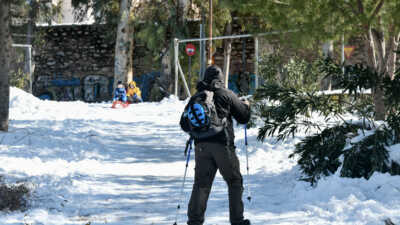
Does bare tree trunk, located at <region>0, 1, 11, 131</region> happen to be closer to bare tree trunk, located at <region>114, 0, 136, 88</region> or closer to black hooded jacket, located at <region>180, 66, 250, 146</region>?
black hooded jacket, located at <region>180, 66, 250, 146</region>

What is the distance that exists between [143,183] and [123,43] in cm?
1755

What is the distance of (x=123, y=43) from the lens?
24656 millimetres

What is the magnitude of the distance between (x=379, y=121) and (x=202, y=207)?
445 cm

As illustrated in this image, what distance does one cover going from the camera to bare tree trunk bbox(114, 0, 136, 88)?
2436 centimetres

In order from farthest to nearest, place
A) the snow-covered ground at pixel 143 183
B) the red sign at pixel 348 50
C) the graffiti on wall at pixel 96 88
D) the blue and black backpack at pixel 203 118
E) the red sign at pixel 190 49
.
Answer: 1. the graffiti on wall at pixel 96 88
2. the red sign at pixel 348 50
3. the red sign at pixel 190 49
4. the snow-covered ground at pixel 143 183
5. the blue and black backpack at pixel 203 118

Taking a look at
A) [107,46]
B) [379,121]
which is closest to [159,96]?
[107,46]

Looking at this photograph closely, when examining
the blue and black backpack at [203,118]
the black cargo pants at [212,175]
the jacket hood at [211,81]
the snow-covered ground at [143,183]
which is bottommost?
the snow-covered ground at [143,183]

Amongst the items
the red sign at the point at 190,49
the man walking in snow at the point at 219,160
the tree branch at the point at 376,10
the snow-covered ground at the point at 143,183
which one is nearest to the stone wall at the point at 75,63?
the red sign at the point at 190,49

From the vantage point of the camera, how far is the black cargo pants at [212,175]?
513 centimetres

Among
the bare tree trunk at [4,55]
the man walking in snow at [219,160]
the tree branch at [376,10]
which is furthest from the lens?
the bare tree trunk at [4,55]

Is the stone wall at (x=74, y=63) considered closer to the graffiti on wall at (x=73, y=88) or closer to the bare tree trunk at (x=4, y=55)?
the graffiti on wall at (x=73, y=88)

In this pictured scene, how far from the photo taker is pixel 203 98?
16.9ft

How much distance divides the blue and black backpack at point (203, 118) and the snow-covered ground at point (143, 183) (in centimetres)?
Answer: 122

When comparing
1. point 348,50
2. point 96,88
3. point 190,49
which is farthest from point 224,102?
point 96,88
